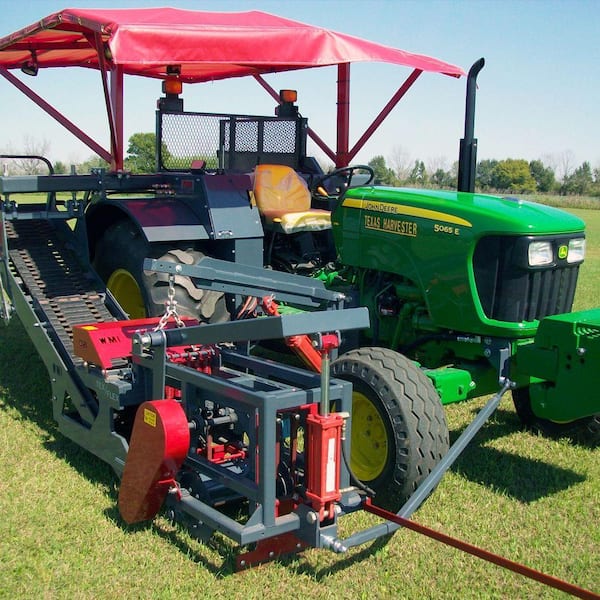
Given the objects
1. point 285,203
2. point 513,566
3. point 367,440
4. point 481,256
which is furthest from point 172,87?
point 513,566

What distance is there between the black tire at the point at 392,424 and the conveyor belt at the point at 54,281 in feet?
5.36

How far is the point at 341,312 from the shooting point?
9.39 feet

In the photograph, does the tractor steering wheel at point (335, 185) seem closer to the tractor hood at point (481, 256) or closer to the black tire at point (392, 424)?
the tractor hood at point (481, 256)

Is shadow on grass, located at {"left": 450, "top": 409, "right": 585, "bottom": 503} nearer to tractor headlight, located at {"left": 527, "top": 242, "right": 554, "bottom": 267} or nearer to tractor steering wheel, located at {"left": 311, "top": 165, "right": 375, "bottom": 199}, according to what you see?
tractor headlight, located at {"left": 527, "top": 242, "right": 554, "bottom": 267}

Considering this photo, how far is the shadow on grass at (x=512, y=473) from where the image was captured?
373 centimetres

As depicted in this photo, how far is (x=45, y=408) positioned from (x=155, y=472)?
201 cm

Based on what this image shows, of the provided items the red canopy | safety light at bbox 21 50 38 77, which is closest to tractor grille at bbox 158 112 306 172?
the red canopy

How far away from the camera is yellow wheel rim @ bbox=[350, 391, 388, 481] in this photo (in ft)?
11.3

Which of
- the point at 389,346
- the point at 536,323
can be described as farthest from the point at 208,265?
the point at 536,323

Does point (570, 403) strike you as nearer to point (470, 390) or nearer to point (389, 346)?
point (470, 390)

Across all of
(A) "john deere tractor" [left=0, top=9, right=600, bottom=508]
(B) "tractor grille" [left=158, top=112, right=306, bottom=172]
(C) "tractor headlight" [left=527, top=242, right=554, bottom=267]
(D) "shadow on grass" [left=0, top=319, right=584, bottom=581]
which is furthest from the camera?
(B) "tractor grille" [left=158, top=112, right=306, bottom=172]

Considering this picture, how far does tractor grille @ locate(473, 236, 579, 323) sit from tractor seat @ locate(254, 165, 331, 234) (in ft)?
4.79

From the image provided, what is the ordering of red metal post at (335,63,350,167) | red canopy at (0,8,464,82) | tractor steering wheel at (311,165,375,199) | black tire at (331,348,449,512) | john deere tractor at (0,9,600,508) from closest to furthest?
black tire at (331,348,449,512), john deere tractor at (0,9,600,508), red canopy at (0,8,464,82), tractor steering wheel at (311,165,375,199), red metal post at (335,63,350,167)

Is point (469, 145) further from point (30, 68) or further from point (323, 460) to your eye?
point (30, 68)
